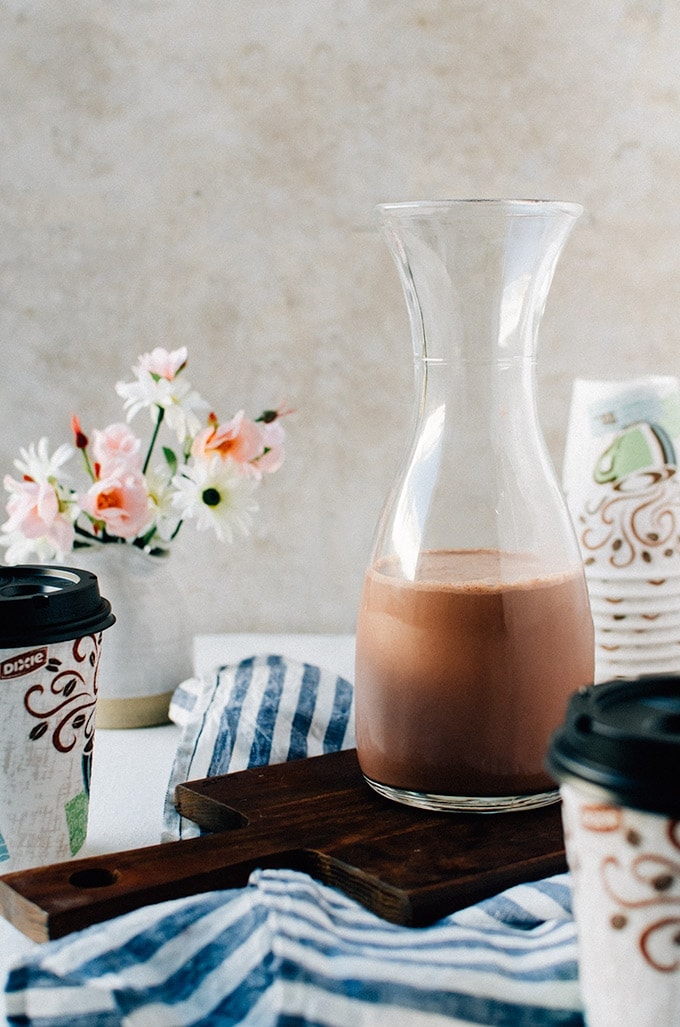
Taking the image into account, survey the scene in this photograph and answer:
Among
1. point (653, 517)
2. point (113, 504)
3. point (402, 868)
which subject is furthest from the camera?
point (113, 504)

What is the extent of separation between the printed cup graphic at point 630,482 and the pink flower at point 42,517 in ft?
1.18

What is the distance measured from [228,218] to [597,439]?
20.4 inches

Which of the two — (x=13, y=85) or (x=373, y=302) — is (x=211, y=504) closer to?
(x=373, y=302)

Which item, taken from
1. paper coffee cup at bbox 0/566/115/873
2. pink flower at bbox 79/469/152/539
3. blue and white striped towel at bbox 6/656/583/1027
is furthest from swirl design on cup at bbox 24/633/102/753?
pink flower at bbox 79/469/152/539

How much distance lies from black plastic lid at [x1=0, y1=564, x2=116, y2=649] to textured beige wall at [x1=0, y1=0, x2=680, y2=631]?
1.82 feet

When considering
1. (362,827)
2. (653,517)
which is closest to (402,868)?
(362,827)

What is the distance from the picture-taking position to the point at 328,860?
59 cm

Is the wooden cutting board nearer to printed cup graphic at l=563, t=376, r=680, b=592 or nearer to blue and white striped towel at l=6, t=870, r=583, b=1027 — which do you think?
blue and white striped towel at l=6, t=870, r=583, b=1027

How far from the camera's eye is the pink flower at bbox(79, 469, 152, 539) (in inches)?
35.8

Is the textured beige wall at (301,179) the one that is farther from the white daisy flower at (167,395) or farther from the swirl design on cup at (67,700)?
the swirl design on cup at (67,700)

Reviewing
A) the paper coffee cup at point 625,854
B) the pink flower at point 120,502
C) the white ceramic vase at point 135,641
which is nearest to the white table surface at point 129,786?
the white ceramic vase at point 135,641

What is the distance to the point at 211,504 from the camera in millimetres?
924

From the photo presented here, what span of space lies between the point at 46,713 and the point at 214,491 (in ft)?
1.03

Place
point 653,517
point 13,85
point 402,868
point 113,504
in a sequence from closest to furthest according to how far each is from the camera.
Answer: point 402,868 < point 653,517 < point 113,504 < point 13,85
